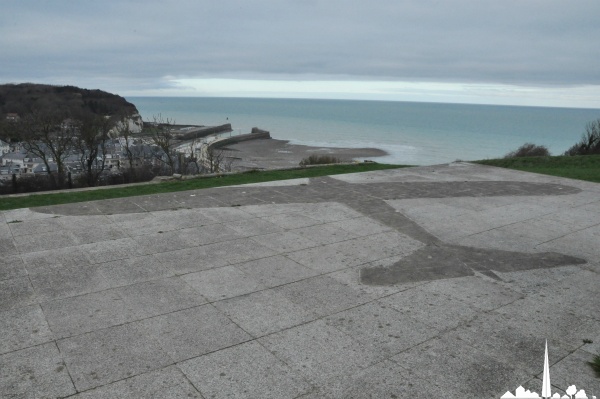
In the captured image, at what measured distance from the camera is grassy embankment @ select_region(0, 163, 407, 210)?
947 centimetres

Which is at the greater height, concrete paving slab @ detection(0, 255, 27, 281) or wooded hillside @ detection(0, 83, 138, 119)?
wooded hillside @ detection(0, 83, 138, 119)

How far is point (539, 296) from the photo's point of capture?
17.8 ft

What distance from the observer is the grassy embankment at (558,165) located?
47.1ft

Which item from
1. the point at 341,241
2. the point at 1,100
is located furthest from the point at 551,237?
the point at 1,100

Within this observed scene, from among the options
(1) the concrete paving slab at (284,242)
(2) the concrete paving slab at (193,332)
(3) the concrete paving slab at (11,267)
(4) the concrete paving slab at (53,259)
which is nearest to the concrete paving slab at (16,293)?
(3) the concrete paving slab at (11,267)

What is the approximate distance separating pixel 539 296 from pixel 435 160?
4457 cm

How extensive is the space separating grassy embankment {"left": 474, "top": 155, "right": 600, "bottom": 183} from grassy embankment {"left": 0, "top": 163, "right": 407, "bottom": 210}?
4.34 meters

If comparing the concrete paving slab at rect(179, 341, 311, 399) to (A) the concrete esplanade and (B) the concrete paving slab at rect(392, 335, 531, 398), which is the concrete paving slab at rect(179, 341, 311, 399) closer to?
(A) the concrete esplanade

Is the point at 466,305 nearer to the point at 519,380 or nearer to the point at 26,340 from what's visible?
the point at 519,380

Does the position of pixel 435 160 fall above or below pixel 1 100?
below

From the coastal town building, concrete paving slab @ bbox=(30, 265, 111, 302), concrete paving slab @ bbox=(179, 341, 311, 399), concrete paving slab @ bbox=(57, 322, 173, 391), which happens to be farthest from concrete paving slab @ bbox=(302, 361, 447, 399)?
the coastal town building

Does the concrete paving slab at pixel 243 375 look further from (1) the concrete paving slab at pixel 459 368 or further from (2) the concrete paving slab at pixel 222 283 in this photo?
(2) the concrete paving slab at pixel 222 283

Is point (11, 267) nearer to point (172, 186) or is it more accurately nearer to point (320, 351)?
point (320, 351)

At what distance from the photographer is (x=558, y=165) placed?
16281 mm
